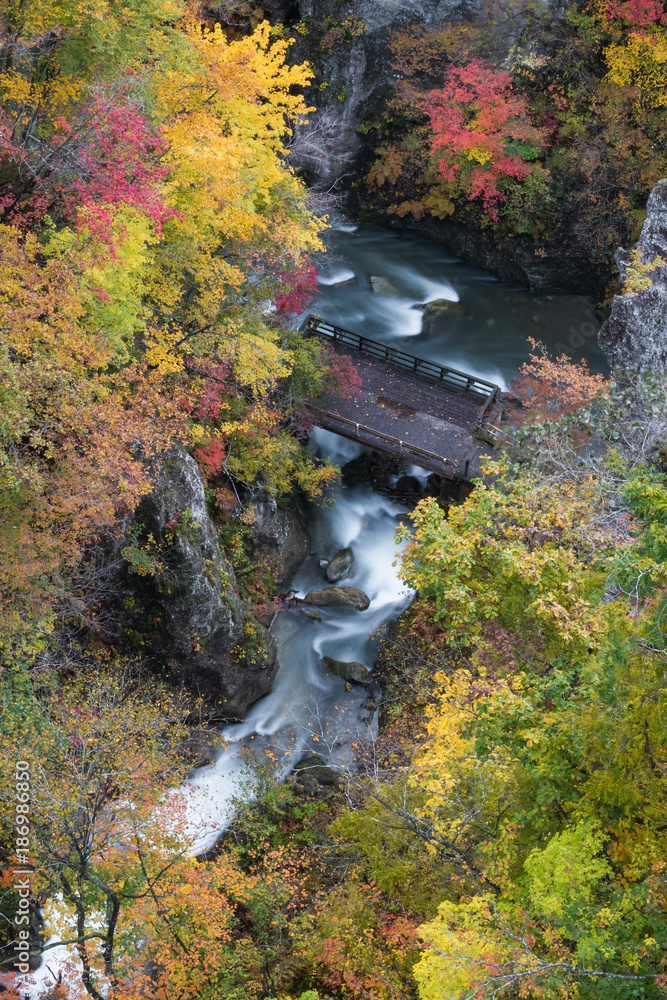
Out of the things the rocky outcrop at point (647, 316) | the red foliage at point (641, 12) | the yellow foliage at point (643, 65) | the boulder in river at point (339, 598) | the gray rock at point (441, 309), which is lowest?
the boulder in river at point (339, 598)

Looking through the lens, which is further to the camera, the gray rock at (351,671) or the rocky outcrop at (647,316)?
the rocky outcrop at (647,316)

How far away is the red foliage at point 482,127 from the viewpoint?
88.5ft

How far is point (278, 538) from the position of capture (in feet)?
72.5

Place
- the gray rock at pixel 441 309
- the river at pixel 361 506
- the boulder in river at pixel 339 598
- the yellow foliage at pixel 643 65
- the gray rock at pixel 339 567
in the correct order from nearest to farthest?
the river at pixel 361 506, the boulder in river at pixel 339 598, the gray rock at pixel 339 567, the yellow foliage at pixel 643 65, the gray rock at pixel 441 309

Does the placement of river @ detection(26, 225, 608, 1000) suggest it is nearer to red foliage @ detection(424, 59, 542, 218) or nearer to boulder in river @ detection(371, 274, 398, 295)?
boulder in river @ detection(371, 274, 398, 295)

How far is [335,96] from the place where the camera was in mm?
30422

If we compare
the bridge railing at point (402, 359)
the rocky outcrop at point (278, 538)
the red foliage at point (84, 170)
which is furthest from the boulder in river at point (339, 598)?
the red foliage at point (84, 170)

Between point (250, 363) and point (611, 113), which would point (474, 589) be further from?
point (611, 113)

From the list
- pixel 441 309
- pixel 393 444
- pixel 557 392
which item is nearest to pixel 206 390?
pixel 393 444

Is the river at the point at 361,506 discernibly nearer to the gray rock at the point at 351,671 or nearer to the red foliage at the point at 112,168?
the gray rock at the point at 351,671

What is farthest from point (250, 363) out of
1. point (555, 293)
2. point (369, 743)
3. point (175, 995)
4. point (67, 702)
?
point (555, 293)

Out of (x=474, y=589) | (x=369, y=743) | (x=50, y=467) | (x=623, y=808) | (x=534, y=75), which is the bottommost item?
(x=369, y=743)

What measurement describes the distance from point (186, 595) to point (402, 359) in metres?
13.1

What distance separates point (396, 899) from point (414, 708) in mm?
6360
